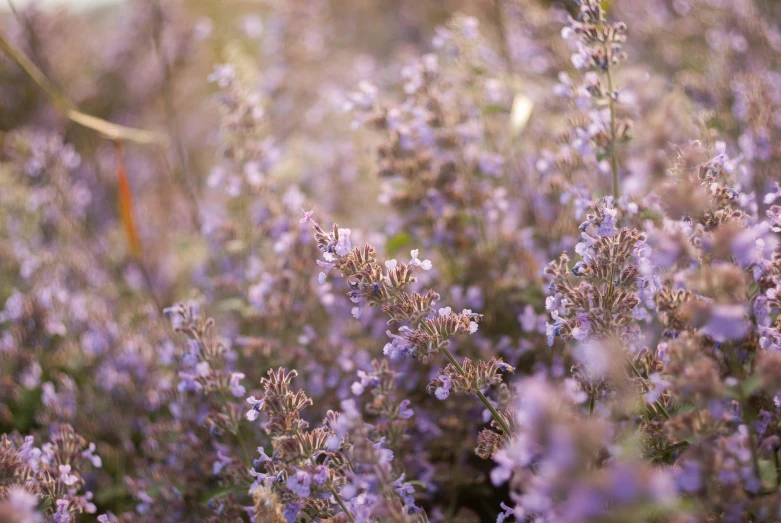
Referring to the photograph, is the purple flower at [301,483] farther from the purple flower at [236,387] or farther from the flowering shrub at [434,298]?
the purple flower at [236,387]

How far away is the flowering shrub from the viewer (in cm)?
119

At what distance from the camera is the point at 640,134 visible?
2.98 meters

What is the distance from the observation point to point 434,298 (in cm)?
152

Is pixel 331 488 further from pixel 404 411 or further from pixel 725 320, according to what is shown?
pixel 725 320

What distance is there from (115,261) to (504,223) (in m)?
2.63

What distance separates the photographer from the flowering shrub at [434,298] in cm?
119

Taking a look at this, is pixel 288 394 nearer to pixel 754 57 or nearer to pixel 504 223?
pixel 504 223

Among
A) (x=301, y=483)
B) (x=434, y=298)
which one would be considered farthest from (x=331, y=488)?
(x=434, y=298)

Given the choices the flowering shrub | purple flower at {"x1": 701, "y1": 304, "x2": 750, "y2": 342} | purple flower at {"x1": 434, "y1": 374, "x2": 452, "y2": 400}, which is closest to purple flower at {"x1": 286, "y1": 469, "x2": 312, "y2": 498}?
the flowering shrub

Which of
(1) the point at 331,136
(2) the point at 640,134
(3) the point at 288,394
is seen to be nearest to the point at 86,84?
(1) the point at 331,136

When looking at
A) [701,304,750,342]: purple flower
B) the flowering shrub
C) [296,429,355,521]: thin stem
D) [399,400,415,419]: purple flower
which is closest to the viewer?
[701,304,750,342]: purple flower

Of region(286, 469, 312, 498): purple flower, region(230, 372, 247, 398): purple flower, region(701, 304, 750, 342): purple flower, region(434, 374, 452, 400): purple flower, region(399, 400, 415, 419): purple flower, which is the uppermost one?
region(701, 304, 750, 342): purple flower

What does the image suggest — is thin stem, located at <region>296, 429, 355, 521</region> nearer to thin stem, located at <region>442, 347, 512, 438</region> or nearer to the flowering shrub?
the flowering shrub

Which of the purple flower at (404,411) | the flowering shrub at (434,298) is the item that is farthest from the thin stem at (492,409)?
the purple flower at (404,411)
